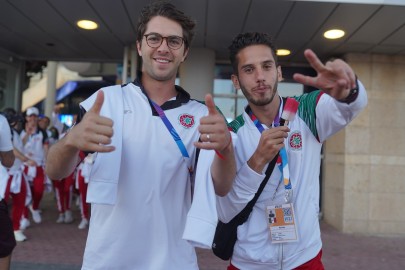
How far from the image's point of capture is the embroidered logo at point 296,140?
2.31 meters

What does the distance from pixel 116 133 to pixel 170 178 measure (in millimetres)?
341

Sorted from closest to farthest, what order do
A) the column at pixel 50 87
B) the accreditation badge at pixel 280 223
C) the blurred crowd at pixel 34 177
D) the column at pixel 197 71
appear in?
1. the accreditation badge at pixel 280 223
2. the blurred crowd at pixel 34 177
3. the column at pixel 197 71
4. the column at pixel 50 87

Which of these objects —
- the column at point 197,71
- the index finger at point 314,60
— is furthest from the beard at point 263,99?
the column at point 197,71

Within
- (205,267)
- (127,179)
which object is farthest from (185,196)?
(205,267)

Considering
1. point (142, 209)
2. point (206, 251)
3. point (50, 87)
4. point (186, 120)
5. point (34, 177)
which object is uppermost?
point (50, 87)

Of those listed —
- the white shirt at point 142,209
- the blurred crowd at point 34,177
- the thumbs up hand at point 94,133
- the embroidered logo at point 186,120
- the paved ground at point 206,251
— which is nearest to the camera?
the thumbs up hand at point 94,133

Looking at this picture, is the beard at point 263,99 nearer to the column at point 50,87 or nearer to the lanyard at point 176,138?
the lanyard at point 176,138

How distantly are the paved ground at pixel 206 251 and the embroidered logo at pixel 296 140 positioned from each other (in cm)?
342

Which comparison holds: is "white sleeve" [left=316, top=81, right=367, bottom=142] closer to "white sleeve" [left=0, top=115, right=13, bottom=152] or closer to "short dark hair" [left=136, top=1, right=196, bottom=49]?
"short dark hair" [left=136, top=1, right=196, bottom=49]

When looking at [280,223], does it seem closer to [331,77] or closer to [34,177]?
[331,77]

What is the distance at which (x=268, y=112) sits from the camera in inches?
95.1

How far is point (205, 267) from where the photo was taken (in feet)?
17.3

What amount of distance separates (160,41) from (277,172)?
0.98 meters

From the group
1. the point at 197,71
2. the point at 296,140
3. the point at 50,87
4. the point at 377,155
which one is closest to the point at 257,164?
the point at 296,140
